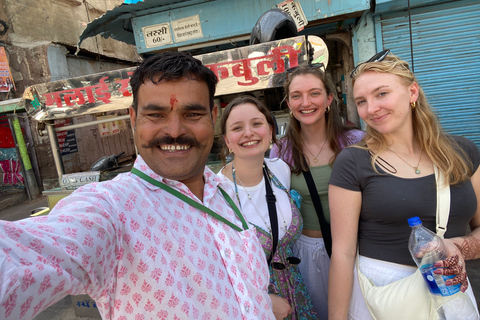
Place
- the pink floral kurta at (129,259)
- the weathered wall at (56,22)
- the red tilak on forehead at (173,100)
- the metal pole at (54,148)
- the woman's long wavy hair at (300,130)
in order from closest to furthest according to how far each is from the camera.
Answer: the pink floral kurta at (129,259) → the red tilak on forehead at (173,100) → the woman's long wavy hair at (300,130) → the metal pole at (54,148) → the weathered wall at (56,22)

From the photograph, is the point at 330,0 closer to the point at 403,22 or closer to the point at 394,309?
the point at 403,22

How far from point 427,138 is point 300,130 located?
982 millimetres

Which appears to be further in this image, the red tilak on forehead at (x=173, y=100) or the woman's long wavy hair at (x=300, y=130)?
the woman's long wavy hair at (x=300, y=130)

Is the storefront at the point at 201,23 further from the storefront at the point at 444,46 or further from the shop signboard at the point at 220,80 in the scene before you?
the shop signboard at the point at 220,80

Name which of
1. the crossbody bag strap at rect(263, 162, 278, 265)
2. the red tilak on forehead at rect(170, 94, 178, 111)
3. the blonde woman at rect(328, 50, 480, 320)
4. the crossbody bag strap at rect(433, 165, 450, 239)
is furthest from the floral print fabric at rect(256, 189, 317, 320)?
the red tilak on forehead at rect(170, 94, 178, 111)

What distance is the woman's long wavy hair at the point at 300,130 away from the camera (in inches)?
83.4

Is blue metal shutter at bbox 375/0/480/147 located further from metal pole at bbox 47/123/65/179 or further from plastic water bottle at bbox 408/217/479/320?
metal pole at bbox 47/123/65/179

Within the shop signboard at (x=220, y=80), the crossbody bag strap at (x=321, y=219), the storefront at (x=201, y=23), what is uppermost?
the storefront at (x=201, y=23)

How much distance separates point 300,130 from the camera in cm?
234

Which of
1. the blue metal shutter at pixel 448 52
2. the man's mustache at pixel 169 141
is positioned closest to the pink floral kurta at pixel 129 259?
the man's mustache at pixel 169 141

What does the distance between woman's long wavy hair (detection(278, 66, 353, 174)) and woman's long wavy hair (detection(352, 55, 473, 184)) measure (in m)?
0.54

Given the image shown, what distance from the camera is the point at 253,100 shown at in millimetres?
1998

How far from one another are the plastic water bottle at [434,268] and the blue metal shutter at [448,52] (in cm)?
510

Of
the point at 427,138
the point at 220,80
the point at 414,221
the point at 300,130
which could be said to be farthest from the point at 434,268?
the point at 220,80
